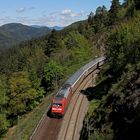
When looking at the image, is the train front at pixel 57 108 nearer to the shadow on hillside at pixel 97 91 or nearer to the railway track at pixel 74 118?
the railway track at pixel 74 118

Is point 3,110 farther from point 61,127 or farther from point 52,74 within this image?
point 61,127

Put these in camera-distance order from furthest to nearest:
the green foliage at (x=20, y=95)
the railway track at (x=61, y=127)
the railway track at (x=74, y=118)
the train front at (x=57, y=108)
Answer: the green foliage at (x=20, y=95) < the train front at (x=57, y=108) < the railway track at (x=74, y=118) < the railway track at (x=61, y=127)

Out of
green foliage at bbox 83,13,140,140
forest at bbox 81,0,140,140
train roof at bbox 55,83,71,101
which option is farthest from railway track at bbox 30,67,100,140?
green foliage at bbox 83,13,140,140

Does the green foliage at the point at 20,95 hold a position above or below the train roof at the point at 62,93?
below

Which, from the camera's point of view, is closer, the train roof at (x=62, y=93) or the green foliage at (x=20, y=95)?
the train roof at (x=62, y=93)

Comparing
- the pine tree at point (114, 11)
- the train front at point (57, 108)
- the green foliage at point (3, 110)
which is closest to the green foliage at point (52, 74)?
the green foliage at point (3, 110)

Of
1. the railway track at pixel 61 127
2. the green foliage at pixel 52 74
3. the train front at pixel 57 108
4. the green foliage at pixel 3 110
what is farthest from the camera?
the green foliage at pixel 52 74

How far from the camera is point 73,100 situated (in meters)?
61.2

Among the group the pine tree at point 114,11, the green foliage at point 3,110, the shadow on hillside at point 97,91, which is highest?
the pine tree at point 114,11

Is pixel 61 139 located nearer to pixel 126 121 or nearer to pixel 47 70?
pixel 126 121

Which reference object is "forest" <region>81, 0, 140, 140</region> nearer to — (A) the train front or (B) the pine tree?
(A) the train front

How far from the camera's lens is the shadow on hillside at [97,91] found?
60431mm

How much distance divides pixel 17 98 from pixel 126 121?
41203mm

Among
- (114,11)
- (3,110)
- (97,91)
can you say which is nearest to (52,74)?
(3,110)
